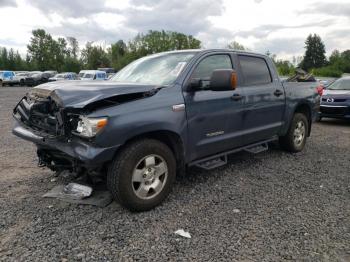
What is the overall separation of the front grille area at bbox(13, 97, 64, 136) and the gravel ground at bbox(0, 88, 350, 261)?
35.2 inches

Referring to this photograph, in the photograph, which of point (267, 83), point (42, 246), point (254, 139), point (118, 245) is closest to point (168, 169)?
point (118, 245)

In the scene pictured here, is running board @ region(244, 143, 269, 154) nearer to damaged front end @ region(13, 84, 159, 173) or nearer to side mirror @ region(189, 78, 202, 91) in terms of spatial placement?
side mirror @ region(189, 78, 202, 91)

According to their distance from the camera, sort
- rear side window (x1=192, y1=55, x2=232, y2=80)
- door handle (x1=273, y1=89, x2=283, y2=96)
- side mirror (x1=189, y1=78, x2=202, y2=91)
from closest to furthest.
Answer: side mirror (x1=189, y1=78, x2=202, y2=91) < rear side window (x1=192, y1=55, x2=232, y2=80) < door handle (x1=273, y1=89, x2=283, y2=96)

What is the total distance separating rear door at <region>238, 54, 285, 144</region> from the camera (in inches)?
187

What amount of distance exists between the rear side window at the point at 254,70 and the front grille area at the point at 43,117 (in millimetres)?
2737

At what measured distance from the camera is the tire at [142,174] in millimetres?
3262

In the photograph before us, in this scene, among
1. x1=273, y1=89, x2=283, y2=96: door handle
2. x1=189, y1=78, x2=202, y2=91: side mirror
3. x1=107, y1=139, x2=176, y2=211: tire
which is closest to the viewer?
x1=107, y1=139, x2=176, y2=211: tire

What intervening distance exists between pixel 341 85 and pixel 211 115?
859 cm

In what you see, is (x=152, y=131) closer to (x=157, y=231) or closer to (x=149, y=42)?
(x=157, y=231)

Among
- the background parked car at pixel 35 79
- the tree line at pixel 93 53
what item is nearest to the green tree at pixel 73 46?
the tree line at pixel 93 53

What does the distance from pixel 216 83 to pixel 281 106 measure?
2187 millimetres

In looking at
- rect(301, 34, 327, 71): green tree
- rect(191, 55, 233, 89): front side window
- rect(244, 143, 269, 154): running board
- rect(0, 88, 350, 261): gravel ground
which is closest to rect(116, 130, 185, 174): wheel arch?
rect(0, 88, 350, 261): gravel ground

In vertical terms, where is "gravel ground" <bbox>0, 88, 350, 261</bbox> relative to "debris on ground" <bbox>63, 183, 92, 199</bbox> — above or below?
below

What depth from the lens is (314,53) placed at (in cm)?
8050
